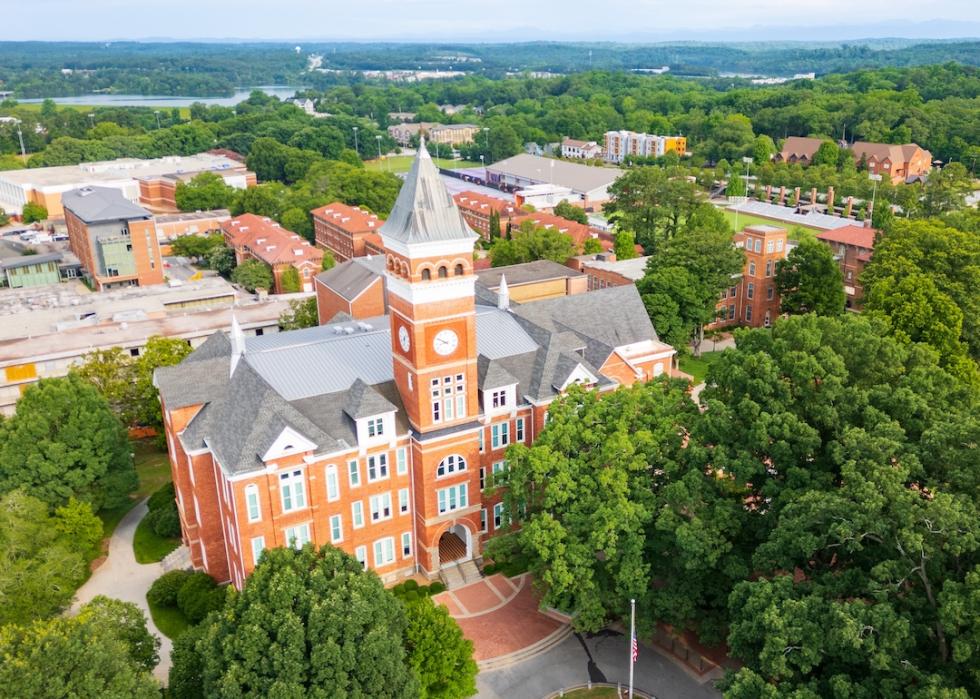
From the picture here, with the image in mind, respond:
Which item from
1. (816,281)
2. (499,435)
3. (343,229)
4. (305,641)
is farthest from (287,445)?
(343,229)

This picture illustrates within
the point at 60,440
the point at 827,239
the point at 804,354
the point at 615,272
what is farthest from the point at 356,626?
the point at 827,239

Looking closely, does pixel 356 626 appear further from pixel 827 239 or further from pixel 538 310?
pixel 827 239

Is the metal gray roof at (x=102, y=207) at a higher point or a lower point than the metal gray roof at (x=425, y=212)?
lower

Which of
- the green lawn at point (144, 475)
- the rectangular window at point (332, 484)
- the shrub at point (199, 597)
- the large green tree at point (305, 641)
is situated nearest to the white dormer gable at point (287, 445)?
the rectangular window at point (332, 484)

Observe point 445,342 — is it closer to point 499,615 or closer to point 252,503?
point 252,503

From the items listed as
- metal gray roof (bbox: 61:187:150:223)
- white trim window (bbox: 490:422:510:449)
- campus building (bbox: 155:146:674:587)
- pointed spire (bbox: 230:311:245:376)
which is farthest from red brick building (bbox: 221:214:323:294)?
white trim window (bbox: 490:422:510:449)

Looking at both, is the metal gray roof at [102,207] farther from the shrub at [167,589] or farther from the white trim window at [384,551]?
the white trim window at [384,551]
